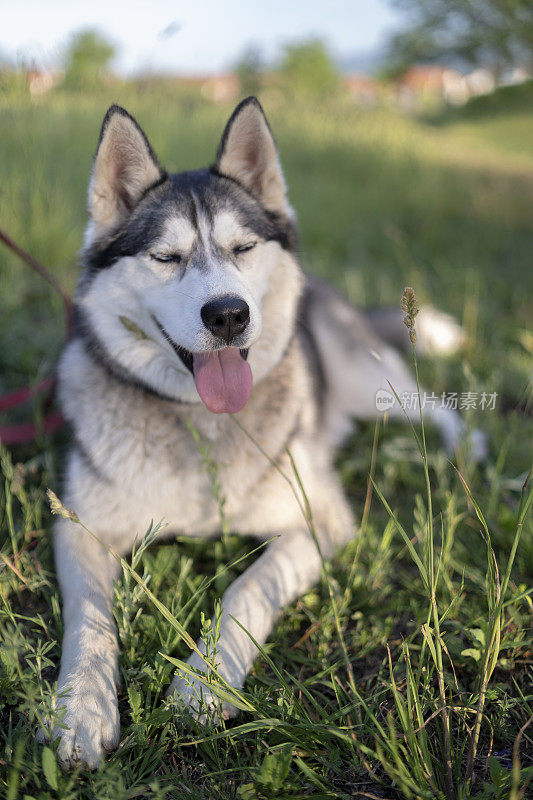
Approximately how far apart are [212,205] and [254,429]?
865 mm

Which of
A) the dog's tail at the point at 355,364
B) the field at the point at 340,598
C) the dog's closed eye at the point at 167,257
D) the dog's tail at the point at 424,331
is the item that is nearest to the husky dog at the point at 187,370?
Answer: the dog's closed eye at the point at 167,257

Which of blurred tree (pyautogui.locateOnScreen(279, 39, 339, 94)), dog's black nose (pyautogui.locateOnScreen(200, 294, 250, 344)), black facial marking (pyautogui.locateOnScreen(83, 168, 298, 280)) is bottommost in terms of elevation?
dog's black nose (pyautogui.locateOnScreen(200, 294, 250, 344))

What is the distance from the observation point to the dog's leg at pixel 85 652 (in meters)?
1.37

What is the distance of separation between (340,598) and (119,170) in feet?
5.83

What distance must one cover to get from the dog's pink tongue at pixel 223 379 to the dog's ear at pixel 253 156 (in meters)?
0.74

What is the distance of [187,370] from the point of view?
6.38 feet

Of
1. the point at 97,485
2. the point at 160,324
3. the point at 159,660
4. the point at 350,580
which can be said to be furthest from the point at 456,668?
the point at 160,324

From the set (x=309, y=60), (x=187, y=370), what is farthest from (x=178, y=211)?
(x=309, y=60)

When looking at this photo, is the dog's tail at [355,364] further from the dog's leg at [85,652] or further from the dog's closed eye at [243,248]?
the dog's leg at [85,652]

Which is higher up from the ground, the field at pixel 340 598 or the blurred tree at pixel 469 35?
the blurred tree at pixel 469 35

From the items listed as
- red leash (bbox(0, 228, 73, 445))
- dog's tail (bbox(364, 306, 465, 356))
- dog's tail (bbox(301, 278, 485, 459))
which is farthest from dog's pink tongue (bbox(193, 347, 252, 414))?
dog's tail (bbox(364, 306, 465, 356))

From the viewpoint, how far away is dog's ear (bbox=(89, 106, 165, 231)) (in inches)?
75.4

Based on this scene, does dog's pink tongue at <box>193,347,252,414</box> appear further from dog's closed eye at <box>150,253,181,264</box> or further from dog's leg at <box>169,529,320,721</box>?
dog's leg at <box>169,529,320,721</box>

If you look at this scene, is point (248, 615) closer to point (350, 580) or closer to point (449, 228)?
point (350, 580)
